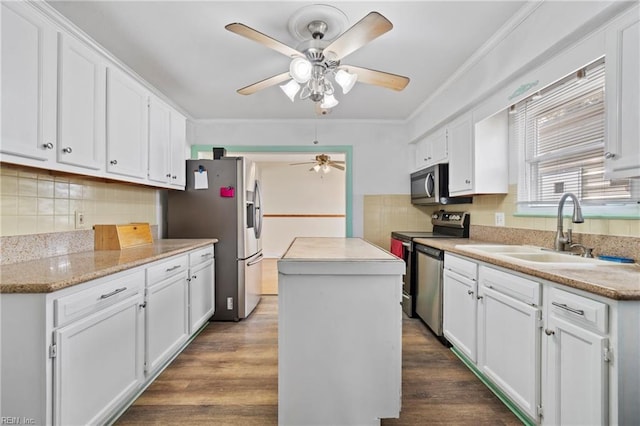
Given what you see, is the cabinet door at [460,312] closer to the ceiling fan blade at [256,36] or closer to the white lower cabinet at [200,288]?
the ceiling fan blade at [256,36]

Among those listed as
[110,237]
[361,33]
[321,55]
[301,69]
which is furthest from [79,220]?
[361,33]

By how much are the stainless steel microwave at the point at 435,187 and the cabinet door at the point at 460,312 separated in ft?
3.48

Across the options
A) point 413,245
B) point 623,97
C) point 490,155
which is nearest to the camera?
point 623,97

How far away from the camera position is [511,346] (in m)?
1.68

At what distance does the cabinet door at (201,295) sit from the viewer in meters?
2.63

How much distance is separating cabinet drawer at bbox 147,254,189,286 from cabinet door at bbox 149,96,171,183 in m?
0.77

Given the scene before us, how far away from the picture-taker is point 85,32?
6.90 feet

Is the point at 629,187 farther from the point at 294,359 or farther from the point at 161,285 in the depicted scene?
the point at 161,285

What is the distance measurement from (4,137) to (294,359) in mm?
1677

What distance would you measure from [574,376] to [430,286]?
5.10 ft

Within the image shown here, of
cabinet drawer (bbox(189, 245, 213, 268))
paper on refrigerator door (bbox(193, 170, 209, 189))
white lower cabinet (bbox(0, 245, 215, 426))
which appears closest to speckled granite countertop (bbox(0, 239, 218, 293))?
white lower cabinet (bbox(0, 245, 215, 426))

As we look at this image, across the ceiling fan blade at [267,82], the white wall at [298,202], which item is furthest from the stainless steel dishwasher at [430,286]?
the white wall at [298,202]

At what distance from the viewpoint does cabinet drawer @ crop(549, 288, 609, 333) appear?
1.15 m

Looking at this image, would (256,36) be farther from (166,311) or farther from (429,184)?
(429,184)
